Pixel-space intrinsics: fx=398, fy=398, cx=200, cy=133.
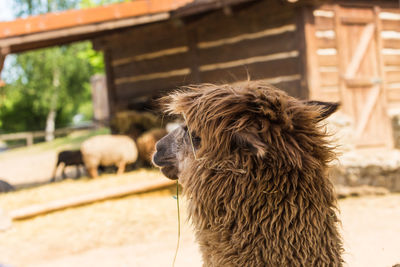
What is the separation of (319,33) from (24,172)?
11.2m

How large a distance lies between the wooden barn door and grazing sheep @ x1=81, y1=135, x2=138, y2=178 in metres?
4.85

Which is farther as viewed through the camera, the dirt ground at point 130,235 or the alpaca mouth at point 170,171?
→ the dirt ground at point 130,235

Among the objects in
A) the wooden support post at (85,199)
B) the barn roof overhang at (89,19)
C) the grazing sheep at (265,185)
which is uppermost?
the barn roof overhang at (89,19)

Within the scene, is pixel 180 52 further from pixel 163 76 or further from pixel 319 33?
pixel 319 33

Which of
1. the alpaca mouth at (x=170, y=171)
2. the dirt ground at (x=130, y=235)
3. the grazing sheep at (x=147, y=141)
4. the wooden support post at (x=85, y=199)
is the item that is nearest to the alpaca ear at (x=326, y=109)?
the alpaca mouth at (x=170, y=171)

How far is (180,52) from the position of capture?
30.2 ft

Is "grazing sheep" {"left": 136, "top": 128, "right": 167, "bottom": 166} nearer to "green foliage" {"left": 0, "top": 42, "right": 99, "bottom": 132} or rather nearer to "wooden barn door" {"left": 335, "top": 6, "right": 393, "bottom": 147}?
"wooden barn door" {"left": 335, "top": 6, "right": 393, "bottom": 147}

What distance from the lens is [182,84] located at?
7891 millimetres

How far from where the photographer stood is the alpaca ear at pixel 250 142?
1.57m

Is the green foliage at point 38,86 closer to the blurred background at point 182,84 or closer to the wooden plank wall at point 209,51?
the wooden plank wall at point 209,51

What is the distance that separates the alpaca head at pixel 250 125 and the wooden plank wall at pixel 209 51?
16.1 ft

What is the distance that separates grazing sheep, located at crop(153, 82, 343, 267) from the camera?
1.74 metres

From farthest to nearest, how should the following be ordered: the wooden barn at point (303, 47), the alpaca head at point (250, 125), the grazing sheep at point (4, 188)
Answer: the grazing sheep at point (4, 188) < the wooden barn at point (303, 47) < the alpaca head at point (250, 125)

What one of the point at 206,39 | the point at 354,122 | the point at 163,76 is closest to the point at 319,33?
the point at 354,122
